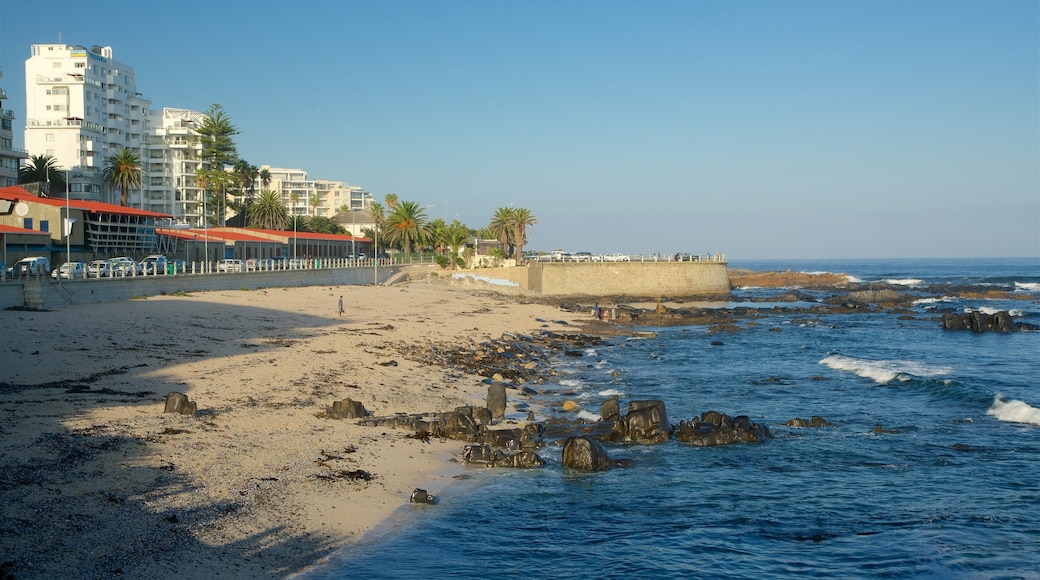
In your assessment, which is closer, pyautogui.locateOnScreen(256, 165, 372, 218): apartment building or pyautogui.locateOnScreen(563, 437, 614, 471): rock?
pyautogui.locateOnScreen(563, 437, 614, 471): rock

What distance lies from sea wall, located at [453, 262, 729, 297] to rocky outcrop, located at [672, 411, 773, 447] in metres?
59.6

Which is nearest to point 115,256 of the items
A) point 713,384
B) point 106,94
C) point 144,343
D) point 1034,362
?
point 144,343

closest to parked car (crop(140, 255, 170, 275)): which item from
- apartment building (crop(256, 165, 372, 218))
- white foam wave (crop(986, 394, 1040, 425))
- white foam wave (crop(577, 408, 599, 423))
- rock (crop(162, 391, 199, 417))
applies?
rock (crop(162, 391, 199, 417))

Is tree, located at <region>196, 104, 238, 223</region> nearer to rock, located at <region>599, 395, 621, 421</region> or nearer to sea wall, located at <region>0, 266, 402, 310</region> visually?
sea wall, located at <region>0, 266, 402, 310</region>

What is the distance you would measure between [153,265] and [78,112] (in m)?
68.3

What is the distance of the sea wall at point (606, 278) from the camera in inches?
3219

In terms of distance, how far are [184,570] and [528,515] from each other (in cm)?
625

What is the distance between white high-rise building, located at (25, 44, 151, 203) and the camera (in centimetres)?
9856

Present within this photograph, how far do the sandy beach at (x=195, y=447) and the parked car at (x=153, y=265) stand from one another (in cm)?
1174

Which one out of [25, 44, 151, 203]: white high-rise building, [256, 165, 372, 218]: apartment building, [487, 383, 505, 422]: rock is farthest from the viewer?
[256, 165, 372, 218]: apartment building

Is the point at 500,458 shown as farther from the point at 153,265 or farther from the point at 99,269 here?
the point at 153,265

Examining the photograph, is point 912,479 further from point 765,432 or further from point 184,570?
point 184,570

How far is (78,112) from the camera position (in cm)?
10250

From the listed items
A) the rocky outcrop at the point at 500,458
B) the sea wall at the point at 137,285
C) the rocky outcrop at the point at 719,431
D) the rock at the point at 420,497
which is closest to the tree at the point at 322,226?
the sea wall at the point at 137,285
